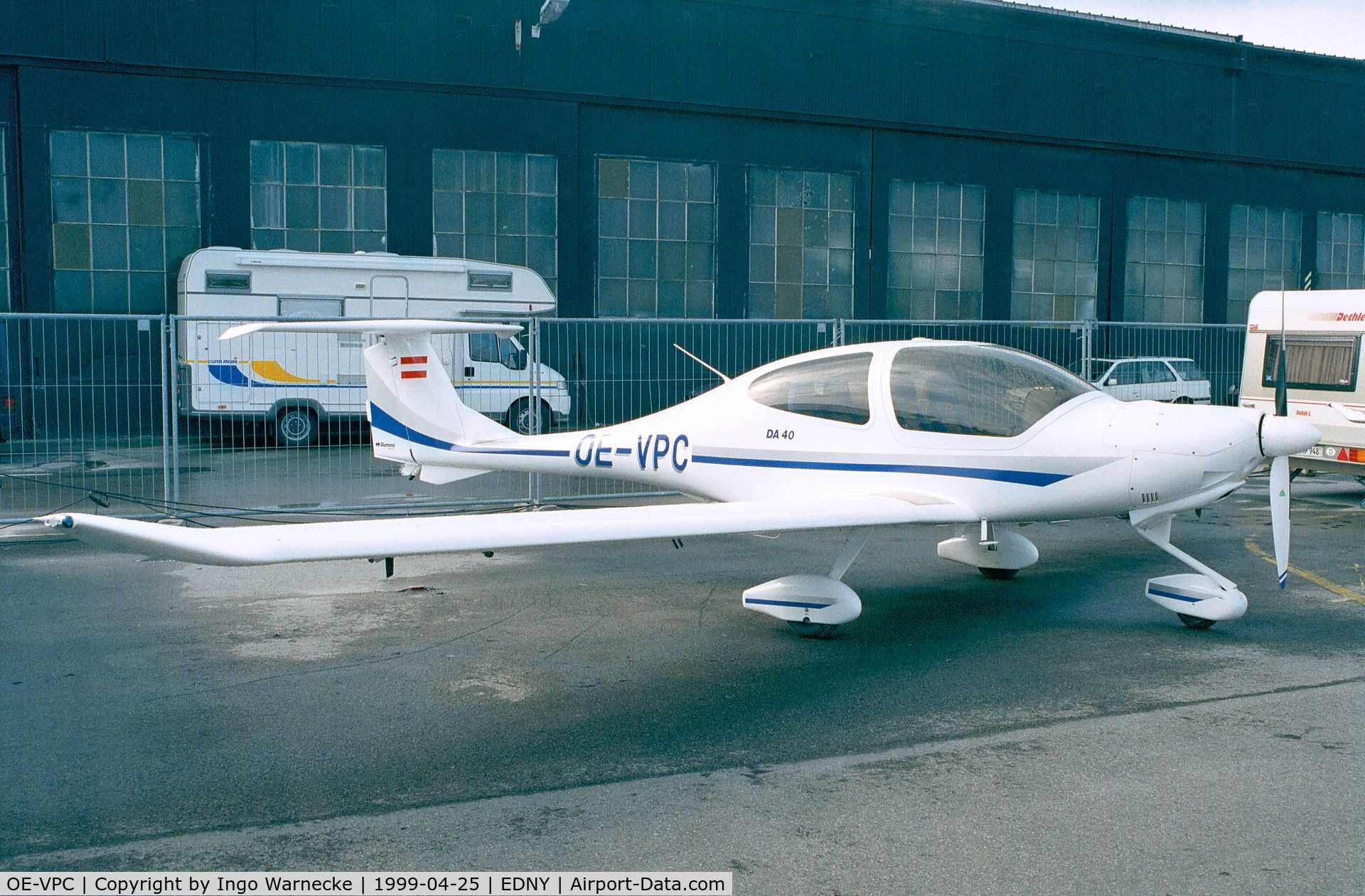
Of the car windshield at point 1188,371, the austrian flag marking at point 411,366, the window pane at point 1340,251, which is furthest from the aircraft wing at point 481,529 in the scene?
the window pane at point 1340,251

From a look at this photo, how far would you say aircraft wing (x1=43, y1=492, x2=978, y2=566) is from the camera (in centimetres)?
452

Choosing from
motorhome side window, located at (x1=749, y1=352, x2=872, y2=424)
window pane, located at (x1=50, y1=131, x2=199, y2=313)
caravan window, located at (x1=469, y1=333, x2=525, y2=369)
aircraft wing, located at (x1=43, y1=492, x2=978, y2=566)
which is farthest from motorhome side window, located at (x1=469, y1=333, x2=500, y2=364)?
aircraft wing, located at (x1=43, y1=492, x2=978, y2=566)

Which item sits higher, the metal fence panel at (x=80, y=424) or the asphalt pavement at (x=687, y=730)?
the metal fence panel at (x=80, y=424)

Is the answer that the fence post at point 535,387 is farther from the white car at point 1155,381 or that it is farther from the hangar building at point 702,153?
the white car at point 1155,381

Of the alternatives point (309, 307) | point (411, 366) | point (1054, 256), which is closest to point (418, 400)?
point (411, 366)

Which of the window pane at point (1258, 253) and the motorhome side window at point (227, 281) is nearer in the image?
the motorhome side window at point (227, 281)

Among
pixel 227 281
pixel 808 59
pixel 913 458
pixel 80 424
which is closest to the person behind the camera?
pixel 913 458

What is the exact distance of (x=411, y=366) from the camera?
933 centimetres

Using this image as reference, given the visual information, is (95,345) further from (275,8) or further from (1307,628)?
(1307,628)

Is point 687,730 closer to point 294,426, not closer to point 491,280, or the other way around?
point 294,426

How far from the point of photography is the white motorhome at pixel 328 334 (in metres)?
17.0

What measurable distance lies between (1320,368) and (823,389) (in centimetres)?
862

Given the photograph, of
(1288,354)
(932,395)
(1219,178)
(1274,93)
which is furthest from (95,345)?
(1274,93)

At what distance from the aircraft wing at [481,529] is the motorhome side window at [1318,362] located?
8.06 meters
